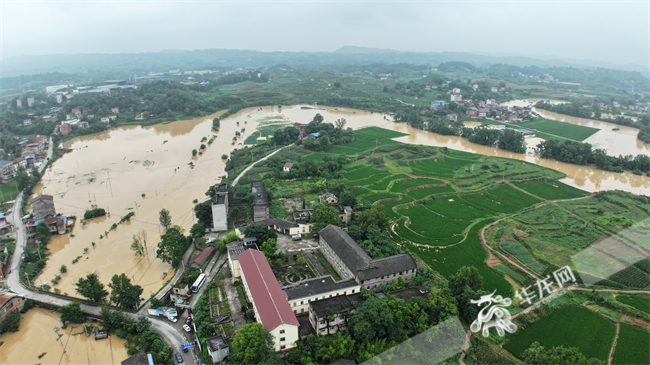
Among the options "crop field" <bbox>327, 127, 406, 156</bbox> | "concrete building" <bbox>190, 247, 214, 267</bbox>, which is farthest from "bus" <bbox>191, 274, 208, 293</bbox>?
"crop field" <bbox>327, 127, 406, 156</bbox>

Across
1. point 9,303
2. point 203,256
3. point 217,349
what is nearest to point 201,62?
point 203,256

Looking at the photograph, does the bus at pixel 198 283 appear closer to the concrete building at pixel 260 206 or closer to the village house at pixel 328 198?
the concrete building at pixel 260 206

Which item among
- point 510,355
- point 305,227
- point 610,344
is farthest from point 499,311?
point 305,227

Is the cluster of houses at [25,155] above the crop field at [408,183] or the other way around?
above

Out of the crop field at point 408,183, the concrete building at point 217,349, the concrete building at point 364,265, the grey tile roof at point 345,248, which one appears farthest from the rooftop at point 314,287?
the crop field at point 408,183

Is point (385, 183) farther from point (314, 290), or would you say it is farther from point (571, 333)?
point (571, 333)

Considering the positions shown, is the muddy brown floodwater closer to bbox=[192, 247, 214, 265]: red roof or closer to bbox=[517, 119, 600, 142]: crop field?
bbox=[192, 247, 214, 265]: red roof

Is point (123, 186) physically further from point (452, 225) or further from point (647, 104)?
point (647, 104)
